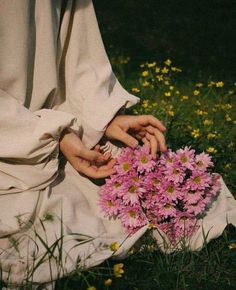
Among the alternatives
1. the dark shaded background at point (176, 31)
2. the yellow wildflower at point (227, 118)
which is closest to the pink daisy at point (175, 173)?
the yellow wildflower at point (227, 118)

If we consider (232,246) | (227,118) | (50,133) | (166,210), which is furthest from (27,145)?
(227,118)

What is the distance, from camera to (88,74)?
243cm

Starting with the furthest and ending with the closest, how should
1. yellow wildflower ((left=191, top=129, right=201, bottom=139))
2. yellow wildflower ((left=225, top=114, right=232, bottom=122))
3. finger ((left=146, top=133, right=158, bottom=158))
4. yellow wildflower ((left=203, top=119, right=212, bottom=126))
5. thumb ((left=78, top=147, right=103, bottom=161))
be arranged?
1. yellow wildflower ((left=225, top=114, right=232, bottom=122))
2. yellow wildflower ((left=203, top=119, right=212, bottom=126))
3. yellow wildflower ((left=191, top=129, right=201, bottom=139))
4. finger ((left=146, top=133, right=158, bottom=158))
5. thumb ((left=78, top=147, right=103, bottom=161))

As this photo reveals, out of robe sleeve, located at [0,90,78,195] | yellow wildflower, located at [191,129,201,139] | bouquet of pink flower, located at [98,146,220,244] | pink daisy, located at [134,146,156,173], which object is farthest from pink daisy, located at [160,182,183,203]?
yellow wildflower, located at [191,129,201,139]

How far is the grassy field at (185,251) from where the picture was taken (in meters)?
2.08

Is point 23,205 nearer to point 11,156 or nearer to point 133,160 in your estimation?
point 11,156

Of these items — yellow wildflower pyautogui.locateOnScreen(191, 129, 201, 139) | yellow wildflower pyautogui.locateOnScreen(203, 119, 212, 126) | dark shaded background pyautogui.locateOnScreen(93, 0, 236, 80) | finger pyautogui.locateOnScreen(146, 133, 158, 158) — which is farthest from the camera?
dark shaded background pyautogui.locateOnScreen(93, 0, 236, 80)

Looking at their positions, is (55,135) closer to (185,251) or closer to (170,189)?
(170,189)

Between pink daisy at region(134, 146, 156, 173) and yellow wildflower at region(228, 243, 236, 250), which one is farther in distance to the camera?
yellow wildflower at region(228, 243, 236, 250)

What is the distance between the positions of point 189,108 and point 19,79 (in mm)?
2005

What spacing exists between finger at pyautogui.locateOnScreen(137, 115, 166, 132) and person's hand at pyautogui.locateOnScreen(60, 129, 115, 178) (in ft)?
0.69

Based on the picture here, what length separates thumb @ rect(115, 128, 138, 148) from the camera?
225cm

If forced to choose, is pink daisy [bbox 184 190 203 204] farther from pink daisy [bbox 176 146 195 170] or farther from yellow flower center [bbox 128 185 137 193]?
yellow flower center [bbox 128 185 137 193]

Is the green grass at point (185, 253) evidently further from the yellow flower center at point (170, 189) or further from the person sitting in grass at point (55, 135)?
the yellow flower center at point (170, 189)
